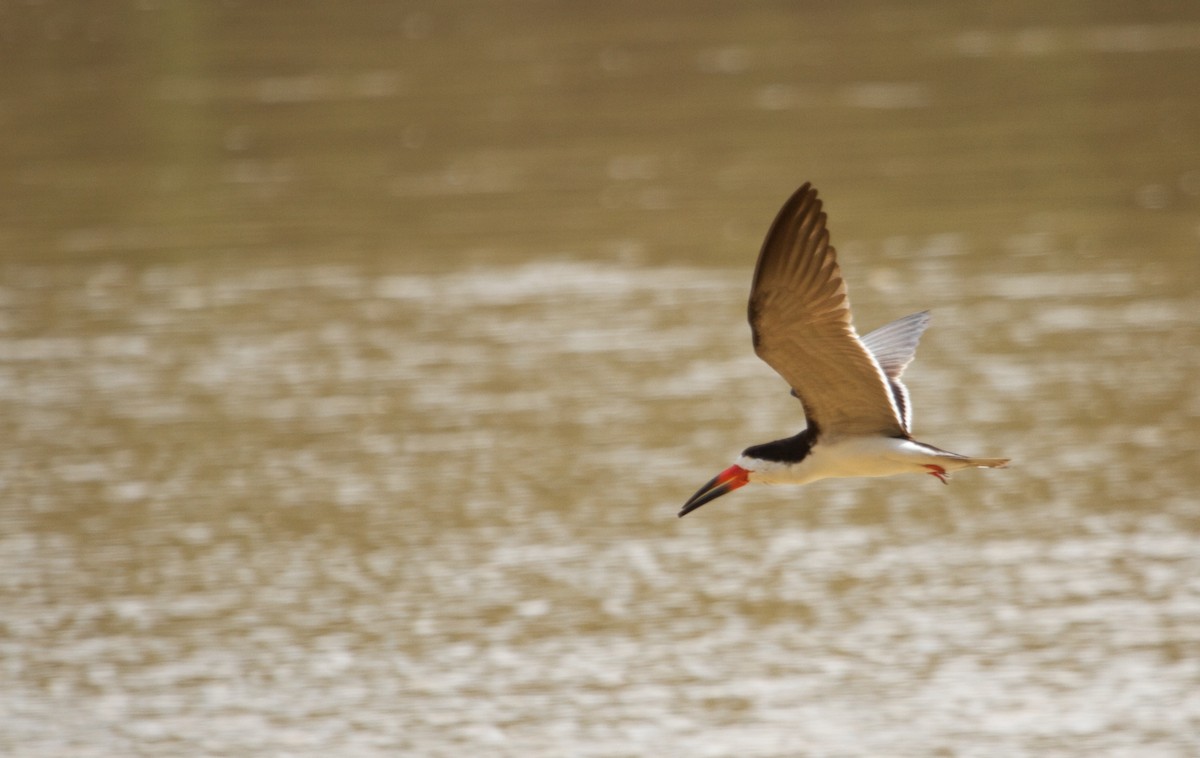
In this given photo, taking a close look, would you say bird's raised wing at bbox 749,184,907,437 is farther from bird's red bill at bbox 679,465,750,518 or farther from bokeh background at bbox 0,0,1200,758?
bokeh background at bbox 0,0,1200,758

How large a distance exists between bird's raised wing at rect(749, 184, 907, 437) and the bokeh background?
7407 mm

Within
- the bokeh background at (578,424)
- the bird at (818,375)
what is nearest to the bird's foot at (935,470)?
the bird at (818,375)

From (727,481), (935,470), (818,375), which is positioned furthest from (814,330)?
(727,481)

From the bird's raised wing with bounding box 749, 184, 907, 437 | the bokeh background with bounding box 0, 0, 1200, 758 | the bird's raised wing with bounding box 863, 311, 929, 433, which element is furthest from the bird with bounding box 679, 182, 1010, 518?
the bokeh background with bounding box 0, 0, 1200, 758

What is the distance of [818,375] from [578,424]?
49.9 ft

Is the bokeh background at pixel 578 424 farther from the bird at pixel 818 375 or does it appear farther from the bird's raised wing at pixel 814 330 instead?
the bird's raised wing at pixel 814 330

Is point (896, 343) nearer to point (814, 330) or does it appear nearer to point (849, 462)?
point (849, 462)

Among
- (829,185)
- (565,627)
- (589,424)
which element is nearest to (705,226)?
(829,185)

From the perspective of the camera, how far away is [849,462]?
8.80 meters

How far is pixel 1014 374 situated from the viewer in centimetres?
2489

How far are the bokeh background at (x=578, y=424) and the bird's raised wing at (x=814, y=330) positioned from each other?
24.3 ft

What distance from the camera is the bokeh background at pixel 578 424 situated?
1711 cm

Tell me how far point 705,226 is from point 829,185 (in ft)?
10.3

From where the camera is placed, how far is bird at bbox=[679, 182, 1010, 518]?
802cm
